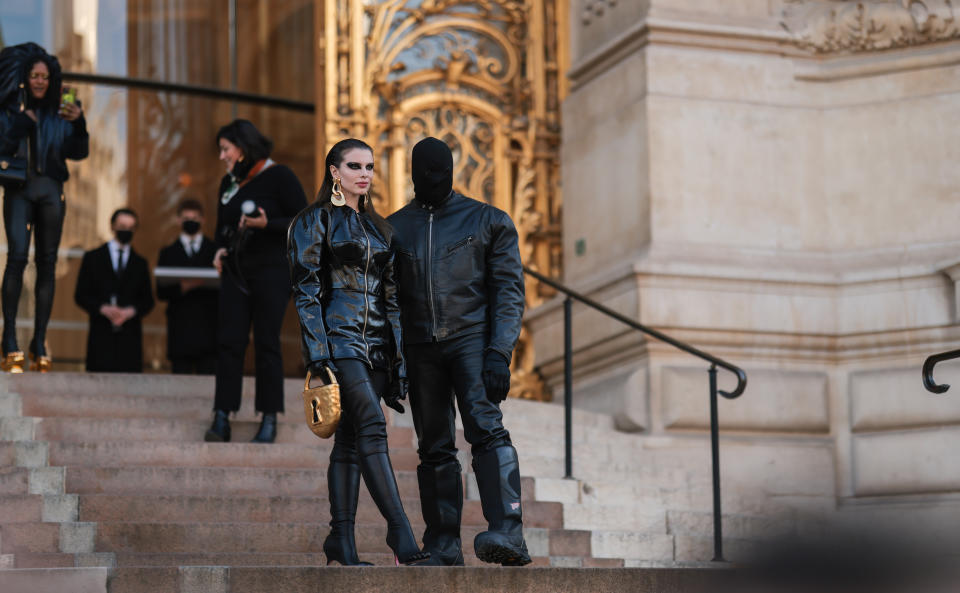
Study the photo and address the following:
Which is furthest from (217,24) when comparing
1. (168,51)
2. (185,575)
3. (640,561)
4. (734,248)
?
(185,575)

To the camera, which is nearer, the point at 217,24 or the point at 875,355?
the point at 875,355

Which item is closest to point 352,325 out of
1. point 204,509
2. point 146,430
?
point 204,509

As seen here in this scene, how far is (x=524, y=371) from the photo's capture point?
47.1 feet

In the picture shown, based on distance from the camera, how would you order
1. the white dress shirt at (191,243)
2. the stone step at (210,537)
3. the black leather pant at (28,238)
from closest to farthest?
the stone step at (210,537) → the black leather pant at (28,238) → the white dress shirt at (191,243)

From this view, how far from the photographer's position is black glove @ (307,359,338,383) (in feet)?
25.1

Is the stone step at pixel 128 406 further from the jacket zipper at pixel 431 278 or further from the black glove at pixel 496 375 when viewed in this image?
the black glove at pixel 496 375

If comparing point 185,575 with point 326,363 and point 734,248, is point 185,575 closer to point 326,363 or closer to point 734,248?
point 326,363

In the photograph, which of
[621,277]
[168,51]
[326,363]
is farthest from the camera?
[168,51]

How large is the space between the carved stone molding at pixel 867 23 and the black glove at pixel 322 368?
7172 mm

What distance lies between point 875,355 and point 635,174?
2.20 meters

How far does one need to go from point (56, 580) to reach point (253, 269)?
12.1 feet

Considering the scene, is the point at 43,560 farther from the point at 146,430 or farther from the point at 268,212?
the point at 268,212

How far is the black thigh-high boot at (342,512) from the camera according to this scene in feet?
25.3

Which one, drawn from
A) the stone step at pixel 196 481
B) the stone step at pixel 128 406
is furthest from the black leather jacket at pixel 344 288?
the stone step at pixel 128 406
